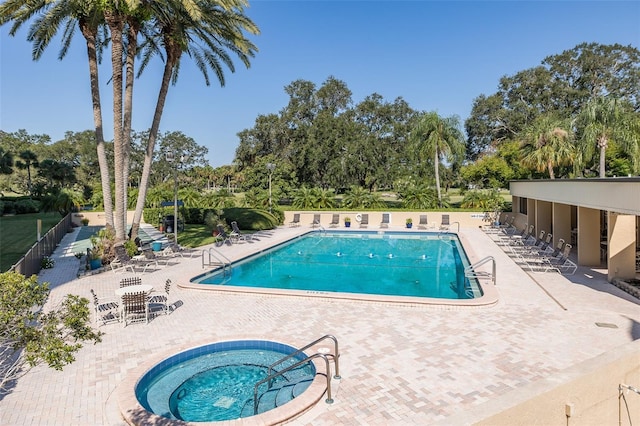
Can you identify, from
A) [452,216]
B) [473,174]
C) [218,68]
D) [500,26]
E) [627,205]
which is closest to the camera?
[627,205]

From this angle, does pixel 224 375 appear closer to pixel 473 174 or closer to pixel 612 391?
pixel 612 391

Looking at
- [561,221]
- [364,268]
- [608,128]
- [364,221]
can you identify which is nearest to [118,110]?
Result: [364,268]

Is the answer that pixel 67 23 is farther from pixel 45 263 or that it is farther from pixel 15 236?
pixel 15 236

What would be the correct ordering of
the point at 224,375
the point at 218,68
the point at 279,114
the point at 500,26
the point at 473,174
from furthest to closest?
the point at 279,114 < the point at 473,174 < the point at 500,26 < the point at 218,68 < the point at 224,375

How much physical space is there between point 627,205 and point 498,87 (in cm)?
4310

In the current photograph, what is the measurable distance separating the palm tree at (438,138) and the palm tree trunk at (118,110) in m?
22.7

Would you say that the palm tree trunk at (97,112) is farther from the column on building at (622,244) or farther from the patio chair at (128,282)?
the column on building at (622,244)

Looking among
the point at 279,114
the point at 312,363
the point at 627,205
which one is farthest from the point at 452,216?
the point at 279,114

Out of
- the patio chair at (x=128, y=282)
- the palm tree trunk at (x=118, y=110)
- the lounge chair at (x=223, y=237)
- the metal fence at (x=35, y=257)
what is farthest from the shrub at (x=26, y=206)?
the patio chair at (x=128, y=282)

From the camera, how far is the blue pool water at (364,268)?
45.1 ft

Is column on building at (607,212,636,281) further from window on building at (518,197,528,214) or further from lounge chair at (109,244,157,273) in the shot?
lounge chair at (109,244,157,273)

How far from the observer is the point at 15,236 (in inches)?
1018

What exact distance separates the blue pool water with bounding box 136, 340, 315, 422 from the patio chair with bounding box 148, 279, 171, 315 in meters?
2.97

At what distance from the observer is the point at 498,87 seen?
155 feet
